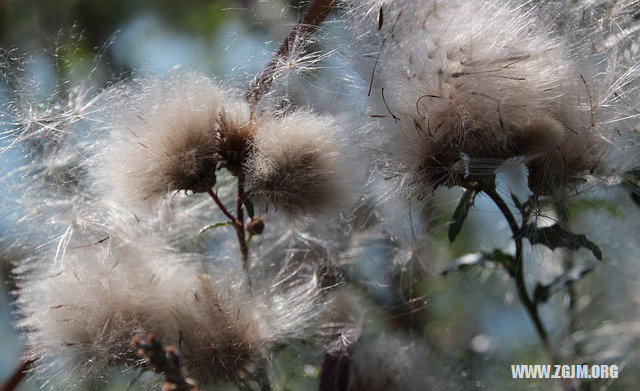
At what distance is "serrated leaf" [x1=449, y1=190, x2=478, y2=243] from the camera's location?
1.31 metres

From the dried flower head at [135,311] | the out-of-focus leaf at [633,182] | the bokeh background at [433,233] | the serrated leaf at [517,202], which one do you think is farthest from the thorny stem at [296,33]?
the out-of-focus leaf at [633,182]

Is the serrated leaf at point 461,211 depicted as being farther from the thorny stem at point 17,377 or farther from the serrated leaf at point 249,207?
the thorny stem at point 17,377

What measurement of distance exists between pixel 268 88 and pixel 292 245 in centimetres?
39

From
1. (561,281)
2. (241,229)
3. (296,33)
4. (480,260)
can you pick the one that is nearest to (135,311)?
(241,229)

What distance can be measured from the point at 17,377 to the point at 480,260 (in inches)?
37.2

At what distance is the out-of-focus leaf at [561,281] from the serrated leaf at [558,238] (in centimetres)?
20

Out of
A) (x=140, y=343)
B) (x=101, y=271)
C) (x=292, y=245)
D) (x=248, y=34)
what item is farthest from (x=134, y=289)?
(x=248, y=34)

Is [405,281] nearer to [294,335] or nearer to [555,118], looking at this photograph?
[294,335]

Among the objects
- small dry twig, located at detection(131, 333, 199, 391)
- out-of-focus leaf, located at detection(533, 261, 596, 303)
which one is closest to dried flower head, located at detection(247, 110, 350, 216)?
small dry twig, located at detection(131, 333, 199, 391)

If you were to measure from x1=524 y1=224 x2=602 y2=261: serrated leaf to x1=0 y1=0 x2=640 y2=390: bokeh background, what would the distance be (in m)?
0.05

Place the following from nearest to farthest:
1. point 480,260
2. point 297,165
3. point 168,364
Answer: point 168,364 → point 297,165 → point 480,260

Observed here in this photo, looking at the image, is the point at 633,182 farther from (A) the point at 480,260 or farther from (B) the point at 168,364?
(B) the point at 168,364

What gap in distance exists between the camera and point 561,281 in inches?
61.9

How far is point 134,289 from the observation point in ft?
4.23
